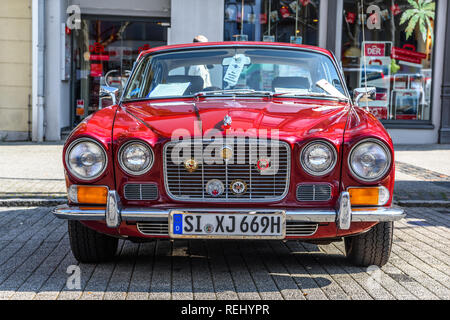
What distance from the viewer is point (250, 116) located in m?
4.25

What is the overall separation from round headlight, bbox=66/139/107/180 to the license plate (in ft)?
1.89

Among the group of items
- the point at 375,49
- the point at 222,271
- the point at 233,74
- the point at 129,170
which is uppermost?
the point at 375,49

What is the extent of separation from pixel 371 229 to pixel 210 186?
3.80 feet

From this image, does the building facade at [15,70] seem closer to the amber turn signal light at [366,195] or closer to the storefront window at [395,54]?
the storefront window at [395,54]

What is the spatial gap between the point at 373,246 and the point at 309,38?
1005 centimetres

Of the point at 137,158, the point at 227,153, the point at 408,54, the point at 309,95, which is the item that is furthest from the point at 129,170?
the point at 408,54

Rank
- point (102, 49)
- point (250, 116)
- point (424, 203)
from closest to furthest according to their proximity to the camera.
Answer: point (250, 116) < point (424, 203) < point (102, 49)

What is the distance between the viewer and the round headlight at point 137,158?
409cm

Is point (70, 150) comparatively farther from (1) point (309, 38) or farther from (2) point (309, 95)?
(1) point (309, 38)

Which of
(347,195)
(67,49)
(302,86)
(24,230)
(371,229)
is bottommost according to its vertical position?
(24,230)

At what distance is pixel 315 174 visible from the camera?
13.3ft

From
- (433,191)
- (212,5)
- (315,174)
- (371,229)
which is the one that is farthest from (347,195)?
(212,5)

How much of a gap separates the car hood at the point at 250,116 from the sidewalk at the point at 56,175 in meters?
3.14

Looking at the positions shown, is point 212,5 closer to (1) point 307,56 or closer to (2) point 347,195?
(1) point 307,56
